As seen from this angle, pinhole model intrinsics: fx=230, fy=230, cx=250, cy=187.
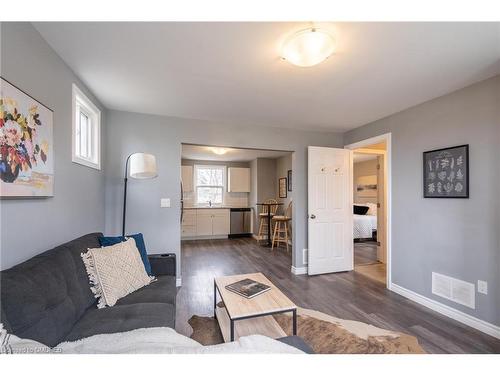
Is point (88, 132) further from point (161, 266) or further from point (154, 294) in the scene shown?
point (154, 294)

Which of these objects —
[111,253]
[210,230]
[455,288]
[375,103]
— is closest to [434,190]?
[455,288]

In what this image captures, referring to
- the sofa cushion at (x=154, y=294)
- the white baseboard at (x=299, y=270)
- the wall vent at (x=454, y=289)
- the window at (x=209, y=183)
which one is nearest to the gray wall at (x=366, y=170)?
the window at (x=209, y=183)

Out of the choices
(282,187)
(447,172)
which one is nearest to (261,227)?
(282,187)

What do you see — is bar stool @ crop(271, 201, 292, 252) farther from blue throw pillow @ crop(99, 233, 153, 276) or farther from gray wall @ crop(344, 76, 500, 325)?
blue throw pillow @ crop(99, 233, 153, 276)

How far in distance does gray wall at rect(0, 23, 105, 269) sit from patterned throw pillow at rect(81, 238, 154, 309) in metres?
0.33

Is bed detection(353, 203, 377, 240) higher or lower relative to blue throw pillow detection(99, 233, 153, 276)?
lower

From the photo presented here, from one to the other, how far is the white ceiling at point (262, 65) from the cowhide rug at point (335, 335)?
7.51 ft

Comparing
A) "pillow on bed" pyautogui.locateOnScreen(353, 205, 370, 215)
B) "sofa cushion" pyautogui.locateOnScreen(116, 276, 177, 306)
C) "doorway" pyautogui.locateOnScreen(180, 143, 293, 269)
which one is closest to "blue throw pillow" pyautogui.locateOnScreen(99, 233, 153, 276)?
"sofa cushion" pyautogui.locateOnScreen(116, 276, 177, 306)

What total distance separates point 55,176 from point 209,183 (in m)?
5.41

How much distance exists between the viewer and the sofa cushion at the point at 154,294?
1.73 metres

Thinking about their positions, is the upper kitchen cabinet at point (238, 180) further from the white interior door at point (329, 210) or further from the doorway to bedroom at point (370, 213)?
the white interior door at point (329, 210)

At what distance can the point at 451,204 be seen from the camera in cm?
242

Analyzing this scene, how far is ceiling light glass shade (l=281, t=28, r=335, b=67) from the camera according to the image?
1.47 m
